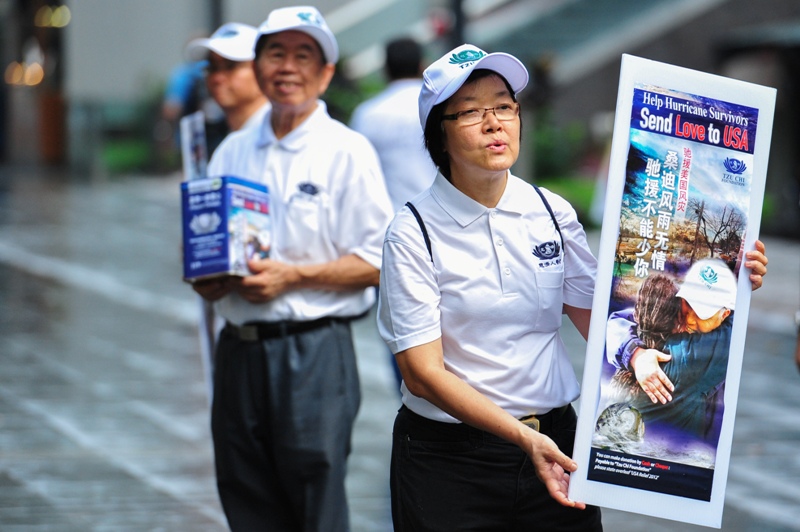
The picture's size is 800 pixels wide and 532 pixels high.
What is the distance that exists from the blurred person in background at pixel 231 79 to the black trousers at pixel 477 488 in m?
2.00

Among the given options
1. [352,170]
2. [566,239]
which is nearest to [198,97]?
[352,170]

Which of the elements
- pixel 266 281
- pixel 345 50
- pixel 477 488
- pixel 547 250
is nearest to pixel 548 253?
pixel 547 250

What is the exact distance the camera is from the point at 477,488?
310cm

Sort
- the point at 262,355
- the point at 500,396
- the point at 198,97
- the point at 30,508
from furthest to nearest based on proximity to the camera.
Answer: the point at 198,97 → the point at 30,508 → the point at 262,355 → the point at 500,396

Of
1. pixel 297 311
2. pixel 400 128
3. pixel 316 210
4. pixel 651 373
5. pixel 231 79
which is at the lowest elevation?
pixel 651 373

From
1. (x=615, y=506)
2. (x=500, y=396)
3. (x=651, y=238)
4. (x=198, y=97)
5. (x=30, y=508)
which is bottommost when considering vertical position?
A: (x=30, y=508)

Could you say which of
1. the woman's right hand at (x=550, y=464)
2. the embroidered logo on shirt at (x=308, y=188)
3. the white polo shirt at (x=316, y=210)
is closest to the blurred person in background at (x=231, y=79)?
the white polo shirt at (x=316, y=210)

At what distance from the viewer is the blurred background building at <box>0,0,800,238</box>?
74.7 ft

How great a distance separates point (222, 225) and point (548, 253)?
53.9 inches

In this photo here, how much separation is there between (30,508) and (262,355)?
199 centimetres

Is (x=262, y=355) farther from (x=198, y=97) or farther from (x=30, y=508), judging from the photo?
(x=198, y=97)

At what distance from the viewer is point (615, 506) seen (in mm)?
2861

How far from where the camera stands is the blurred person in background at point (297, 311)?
427cm

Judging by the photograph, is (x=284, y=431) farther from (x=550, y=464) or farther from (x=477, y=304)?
(x=550, y=464)
